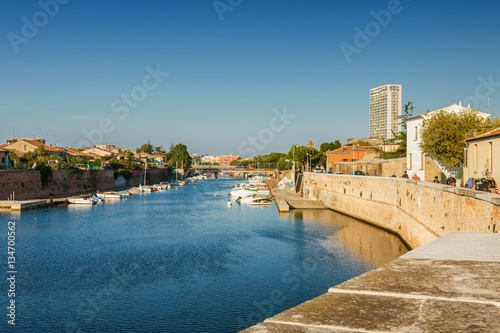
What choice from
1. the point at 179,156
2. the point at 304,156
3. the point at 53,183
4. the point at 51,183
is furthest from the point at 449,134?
the point at 179,156

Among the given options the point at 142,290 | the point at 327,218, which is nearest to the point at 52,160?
the point at 327,218

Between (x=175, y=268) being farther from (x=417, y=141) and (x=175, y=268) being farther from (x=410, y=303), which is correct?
(x=417, y=141)

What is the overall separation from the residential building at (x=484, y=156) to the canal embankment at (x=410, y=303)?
1623 centimetres

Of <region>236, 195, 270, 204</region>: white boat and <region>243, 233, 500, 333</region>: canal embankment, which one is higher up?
<region>243, 233, 500, 333</region>: canal embankment

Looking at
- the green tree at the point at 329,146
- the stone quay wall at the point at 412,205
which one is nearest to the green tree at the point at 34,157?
the stone quay wall at the point at 412,205

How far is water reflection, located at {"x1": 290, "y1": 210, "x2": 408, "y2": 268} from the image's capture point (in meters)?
23.1

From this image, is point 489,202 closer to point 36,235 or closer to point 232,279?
point 232,279

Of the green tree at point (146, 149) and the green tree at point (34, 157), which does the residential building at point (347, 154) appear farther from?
the green tree at point (146, 149)

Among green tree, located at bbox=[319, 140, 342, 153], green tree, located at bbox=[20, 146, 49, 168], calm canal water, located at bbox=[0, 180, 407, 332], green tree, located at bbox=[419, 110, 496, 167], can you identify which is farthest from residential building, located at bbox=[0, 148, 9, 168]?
green tree, located at bbox=[319, 140, 342, 153]

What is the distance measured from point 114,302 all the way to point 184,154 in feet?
490

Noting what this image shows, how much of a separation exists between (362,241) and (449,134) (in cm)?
1089

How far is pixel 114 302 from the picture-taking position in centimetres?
1577

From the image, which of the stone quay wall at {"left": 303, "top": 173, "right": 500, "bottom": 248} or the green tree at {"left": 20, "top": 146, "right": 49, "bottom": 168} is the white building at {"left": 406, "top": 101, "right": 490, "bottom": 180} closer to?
the stone quay wall at {"left": 303, "top": 173, "right": 500, "bottom": 248}

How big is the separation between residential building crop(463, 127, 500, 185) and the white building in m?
9.28
